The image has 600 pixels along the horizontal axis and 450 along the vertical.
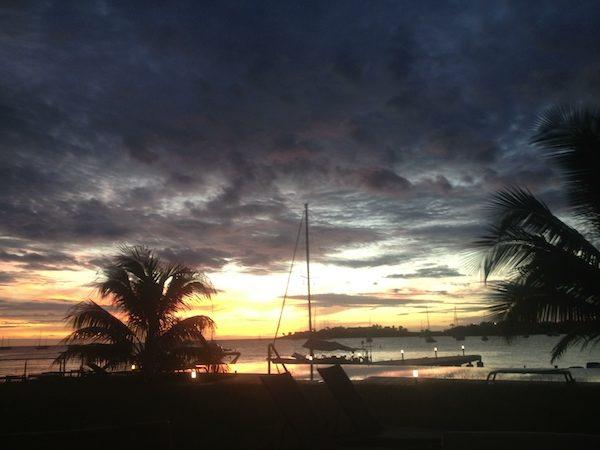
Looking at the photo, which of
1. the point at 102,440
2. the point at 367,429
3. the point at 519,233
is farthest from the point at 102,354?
the point at 519,233

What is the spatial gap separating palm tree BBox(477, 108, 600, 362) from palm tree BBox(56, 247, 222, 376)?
750 cm

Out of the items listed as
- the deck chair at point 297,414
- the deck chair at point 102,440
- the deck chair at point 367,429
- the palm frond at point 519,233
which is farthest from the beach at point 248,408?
the palm frond at point 519,233

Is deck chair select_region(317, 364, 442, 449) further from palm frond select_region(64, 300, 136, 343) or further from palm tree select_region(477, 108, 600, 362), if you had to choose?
palm frond select_region(64, 300, 136, 343)

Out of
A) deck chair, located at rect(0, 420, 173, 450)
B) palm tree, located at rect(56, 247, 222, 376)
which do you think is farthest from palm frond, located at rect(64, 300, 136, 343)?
Answer: deck chair, located at rect(0, 420, 173, 450)

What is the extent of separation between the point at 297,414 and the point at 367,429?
42.2 inches

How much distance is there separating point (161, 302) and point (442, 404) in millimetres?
7135

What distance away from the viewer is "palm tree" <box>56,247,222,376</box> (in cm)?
1198

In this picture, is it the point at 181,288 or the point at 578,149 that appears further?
the point at 181,288

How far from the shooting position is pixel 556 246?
7.87 m

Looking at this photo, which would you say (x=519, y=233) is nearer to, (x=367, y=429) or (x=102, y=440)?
(x=367, y=429)

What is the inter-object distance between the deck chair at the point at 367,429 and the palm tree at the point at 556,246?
8.67ft

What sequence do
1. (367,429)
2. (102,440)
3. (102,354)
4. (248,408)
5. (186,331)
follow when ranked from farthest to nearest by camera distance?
1. (186,331)
2. (102,354)
3. (248,408)
4. (102,440)
5. (367,429)

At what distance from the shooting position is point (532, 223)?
8.09 m

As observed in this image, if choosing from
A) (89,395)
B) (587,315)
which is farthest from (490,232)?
(89,395)
